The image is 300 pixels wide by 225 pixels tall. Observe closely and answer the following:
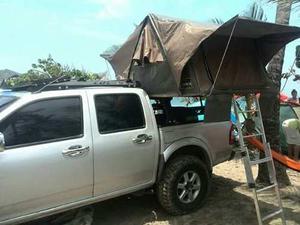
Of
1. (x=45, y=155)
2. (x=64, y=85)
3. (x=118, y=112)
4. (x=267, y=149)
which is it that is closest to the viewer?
(x=45, y=155)

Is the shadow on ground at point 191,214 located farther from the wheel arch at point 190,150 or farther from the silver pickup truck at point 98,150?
the wheel arch at point 190,150

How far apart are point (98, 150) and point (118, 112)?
0.67 metres

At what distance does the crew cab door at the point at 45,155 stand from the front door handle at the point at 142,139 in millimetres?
691

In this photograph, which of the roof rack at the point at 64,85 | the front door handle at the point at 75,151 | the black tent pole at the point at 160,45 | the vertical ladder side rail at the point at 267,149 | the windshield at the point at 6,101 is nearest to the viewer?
the windshield at the point at 6,101

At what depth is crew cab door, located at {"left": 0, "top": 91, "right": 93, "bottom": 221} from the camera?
15.3 ft

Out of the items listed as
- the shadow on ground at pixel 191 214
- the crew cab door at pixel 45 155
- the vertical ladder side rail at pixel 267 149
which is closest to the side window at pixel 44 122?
the crew cab door at pixel 45 155

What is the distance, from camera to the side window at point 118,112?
18.2ft

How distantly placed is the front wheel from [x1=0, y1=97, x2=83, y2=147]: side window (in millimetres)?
1535

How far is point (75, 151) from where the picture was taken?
5113 millimetres

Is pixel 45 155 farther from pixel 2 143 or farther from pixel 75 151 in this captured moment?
pixel 2 143

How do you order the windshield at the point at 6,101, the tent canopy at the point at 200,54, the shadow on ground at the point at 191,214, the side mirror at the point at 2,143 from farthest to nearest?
the shadow on ground at the point at 191,214, the tent canopy at the point at 200,54, the windshield at the point at 6,101, the side mirror at the point at 2,143

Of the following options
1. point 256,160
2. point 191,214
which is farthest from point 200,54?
point 191,214

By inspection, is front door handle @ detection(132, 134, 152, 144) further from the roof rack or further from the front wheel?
the roof rack

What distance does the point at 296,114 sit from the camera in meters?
10.3
